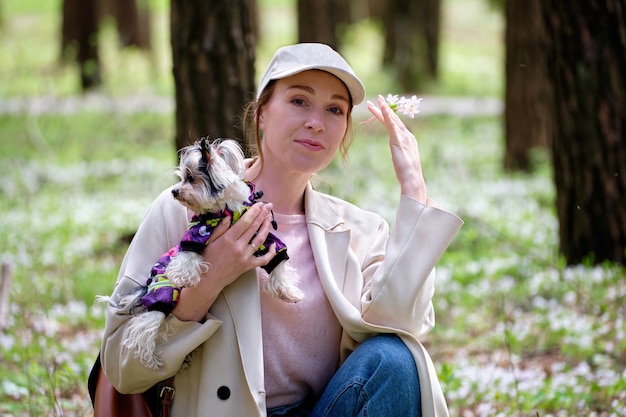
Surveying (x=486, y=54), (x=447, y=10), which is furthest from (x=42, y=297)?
(x=447, y=10)

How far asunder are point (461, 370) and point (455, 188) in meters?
5.54

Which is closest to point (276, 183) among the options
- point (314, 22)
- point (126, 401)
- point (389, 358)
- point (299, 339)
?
point (299, 339)

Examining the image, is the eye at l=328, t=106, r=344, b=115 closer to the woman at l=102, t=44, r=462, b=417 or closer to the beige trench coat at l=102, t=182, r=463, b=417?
the woman at l=102, t=44, r=462, b=417

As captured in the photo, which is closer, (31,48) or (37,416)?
(37,416)

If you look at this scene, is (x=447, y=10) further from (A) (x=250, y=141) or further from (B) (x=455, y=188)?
(A) (x=250, y=141)

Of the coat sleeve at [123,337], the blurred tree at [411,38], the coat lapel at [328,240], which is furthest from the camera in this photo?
the blurred tree at [411,38]

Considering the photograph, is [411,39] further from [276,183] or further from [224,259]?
[224,259]

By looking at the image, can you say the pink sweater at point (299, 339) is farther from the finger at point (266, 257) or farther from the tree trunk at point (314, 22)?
the tree trunk at point (314, 22)

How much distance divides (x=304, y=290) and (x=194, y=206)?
1.82 ft

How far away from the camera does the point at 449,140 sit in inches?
→ 600

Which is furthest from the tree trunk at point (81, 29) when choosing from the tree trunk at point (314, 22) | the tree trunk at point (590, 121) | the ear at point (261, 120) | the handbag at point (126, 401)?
the handbag at point (126, 401)

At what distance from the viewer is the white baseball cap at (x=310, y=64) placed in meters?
3.04

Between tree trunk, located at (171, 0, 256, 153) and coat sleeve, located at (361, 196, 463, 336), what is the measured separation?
2457 mm

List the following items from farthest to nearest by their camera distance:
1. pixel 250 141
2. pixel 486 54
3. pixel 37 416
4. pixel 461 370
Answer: pixel 486 54
pixel 461 370
pixel 37 416
pixel 250 141
